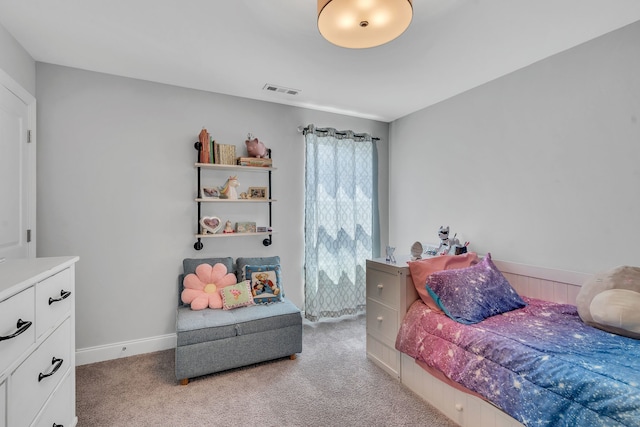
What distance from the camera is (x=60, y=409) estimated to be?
1.54 meters

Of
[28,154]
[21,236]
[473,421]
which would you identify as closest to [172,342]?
[21,236]

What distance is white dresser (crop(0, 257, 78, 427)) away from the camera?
108 centimetres

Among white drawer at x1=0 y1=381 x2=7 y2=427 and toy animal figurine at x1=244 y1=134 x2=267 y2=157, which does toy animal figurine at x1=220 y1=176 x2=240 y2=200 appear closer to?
toy animal figurine at x1=244 y1=134 x2=267 y2=157

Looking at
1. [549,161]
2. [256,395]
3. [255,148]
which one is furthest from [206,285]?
[549,161]

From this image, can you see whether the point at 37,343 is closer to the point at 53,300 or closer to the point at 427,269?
the point at 53,300

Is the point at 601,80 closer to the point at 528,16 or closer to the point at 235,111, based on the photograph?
the point at 528,16

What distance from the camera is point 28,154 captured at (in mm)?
2328

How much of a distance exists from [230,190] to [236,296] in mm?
1014

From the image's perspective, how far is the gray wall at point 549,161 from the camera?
206 centimetres

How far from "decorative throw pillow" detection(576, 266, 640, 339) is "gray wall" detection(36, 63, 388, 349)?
281 cm

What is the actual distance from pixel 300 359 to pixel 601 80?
3.09 m

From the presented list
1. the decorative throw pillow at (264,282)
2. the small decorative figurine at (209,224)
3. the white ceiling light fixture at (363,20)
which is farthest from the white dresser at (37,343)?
the white ceiling light fixture at (363,20)

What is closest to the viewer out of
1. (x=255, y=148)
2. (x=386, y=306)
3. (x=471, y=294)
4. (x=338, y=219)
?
(x=471, y=294)

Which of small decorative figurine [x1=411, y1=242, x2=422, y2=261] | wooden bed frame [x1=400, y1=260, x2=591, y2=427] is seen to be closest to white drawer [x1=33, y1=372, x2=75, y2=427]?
wooden bed frame [x1=400, y1=260, x2=591, y2=427]
